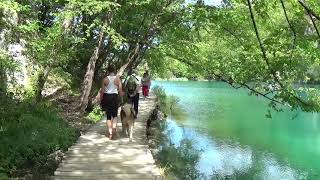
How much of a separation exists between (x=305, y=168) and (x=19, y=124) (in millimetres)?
10266

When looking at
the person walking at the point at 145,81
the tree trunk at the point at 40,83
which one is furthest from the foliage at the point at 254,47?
the tree trunk at the point at 40,83

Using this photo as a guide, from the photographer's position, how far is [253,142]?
67.6 feet

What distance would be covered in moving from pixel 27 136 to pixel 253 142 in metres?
13.0

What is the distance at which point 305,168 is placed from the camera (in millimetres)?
16125

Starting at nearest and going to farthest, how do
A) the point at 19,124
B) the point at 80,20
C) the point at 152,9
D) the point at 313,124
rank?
the point at 19,124
the point at 152,9
the point at 80,20
the point at 313,124

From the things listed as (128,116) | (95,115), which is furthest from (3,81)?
(95,115)

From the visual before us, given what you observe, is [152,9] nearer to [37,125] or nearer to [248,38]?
[248,38]

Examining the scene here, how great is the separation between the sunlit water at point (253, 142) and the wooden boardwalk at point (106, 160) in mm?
3601

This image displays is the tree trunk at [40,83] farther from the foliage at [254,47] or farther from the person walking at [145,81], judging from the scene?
the person walking at [145,81]

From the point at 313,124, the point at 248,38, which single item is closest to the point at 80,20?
the point at 248,38

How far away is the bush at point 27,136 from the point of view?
28.8 feet

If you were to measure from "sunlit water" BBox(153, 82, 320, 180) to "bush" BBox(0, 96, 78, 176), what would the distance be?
524 centimetres

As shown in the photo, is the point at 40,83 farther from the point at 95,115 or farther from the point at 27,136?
the point at 27,136

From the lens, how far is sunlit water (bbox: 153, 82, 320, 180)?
605 inches
